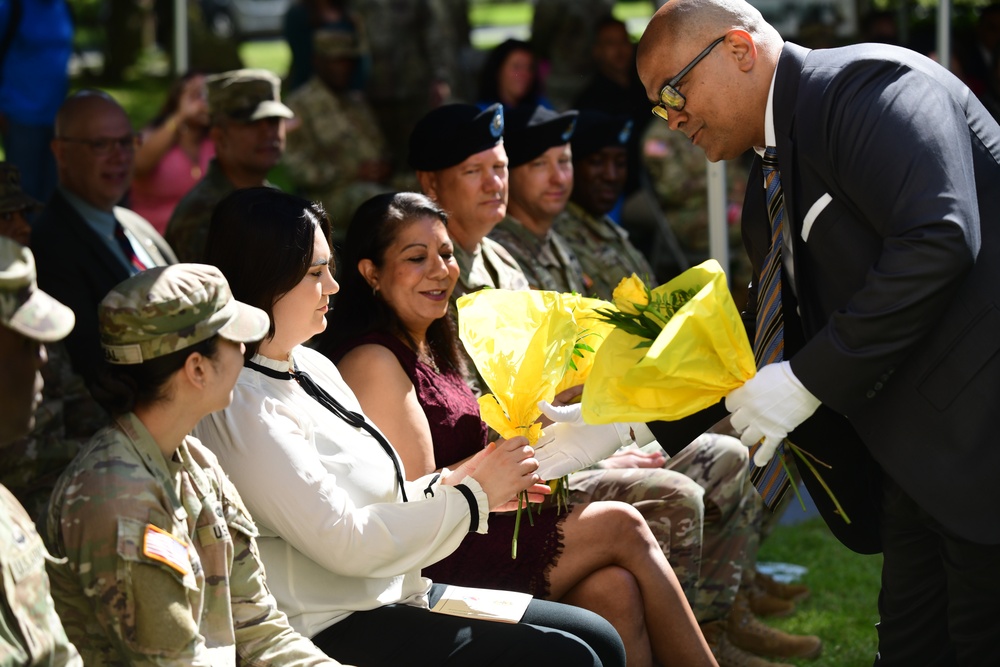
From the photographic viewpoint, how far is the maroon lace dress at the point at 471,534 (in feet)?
11.5

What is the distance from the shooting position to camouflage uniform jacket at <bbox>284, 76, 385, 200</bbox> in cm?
773

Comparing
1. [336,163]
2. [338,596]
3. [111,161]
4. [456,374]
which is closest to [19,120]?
[336,163]

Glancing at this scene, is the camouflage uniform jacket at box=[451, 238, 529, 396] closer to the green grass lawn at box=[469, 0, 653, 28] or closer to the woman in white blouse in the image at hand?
the woman in white blouse

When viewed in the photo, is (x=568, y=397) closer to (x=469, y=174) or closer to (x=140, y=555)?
(x=469, y=174)

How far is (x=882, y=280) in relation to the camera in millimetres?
2652

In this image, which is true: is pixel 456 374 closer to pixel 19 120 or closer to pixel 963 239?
pixel 963 239

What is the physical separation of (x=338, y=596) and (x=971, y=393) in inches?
61.2

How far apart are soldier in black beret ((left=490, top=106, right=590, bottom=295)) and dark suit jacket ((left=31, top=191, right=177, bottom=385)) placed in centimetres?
155

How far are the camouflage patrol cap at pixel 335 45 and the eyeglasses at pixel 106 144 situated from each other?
265cm

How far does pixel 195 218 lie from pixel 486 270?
1.68 meters

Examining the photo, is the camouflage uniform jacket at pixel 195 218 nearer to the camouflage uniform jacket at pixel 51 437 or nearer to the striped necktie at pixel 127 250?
the striped necktie at pixel 127 250

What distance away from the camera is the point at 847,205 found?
9.30 ft

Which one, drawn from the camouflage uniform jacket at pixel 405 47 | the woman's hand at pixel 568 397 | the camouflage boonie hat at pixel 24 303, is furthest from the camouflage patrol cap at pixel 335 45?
the camouflage boonie hat at pixel 24 303

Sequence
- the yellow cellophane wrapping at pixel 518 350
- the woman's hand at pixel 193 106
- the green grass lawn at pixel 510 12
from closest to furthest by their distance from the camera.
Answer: the yellow cellophane wrapping at pixel 518 350, the woman's hand at pixel 193 106, the green grass lawn at pixel 510 12
